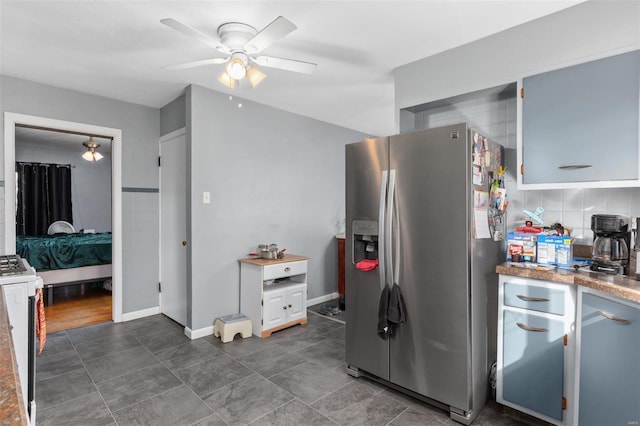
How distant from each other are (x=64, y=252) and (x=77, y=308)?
887 mm

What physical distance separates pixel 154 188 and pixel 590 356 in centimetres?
421

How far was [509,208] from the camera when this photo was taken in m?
2.49

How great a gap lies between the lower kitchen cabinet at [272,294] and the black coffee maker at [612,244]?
258 cm

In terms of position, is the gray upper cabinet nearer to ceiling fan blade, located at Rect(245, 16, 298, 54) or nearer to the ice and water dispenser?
the ice and water dispenser

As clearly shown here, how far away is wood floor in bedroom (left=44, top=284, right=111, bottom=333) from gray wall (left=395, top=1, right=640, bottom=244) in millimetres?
4034

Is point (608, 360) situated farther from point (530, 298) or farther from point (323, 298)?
point (323, 298)

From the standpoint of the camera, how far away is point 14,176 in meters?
3.14

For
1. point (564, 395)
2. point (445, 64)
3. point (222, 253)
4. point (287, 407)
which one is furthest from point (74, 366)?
point (445, 64)

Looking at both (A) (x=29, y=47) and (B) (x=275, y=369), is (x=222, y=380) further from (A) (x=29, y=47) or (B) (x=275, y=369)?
(A) (x=29, y=47)

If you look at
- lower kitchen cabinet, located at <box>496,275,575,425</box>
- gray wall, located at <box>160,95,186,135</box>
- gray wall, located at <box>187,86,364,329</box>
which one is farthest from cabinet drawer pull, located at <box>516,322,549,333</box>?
gray wall, located at <box>160,95,186,135</box>

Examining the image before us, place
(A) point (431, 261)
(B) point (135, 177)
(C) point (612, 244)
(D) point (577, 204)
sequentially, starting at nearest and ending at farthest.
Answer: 1. (C) point (612, 244)
2. (A) point (431, 261)
3. (D) point (577, 204)
4. (B) point (135, 177)

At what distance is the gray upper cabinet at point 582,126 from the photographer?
5.95 feet

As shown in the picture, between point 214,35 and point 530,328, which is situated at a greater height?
point 214,35

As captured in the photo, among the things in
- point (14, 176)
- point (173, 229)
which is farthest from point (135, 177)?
point (14, 176)
